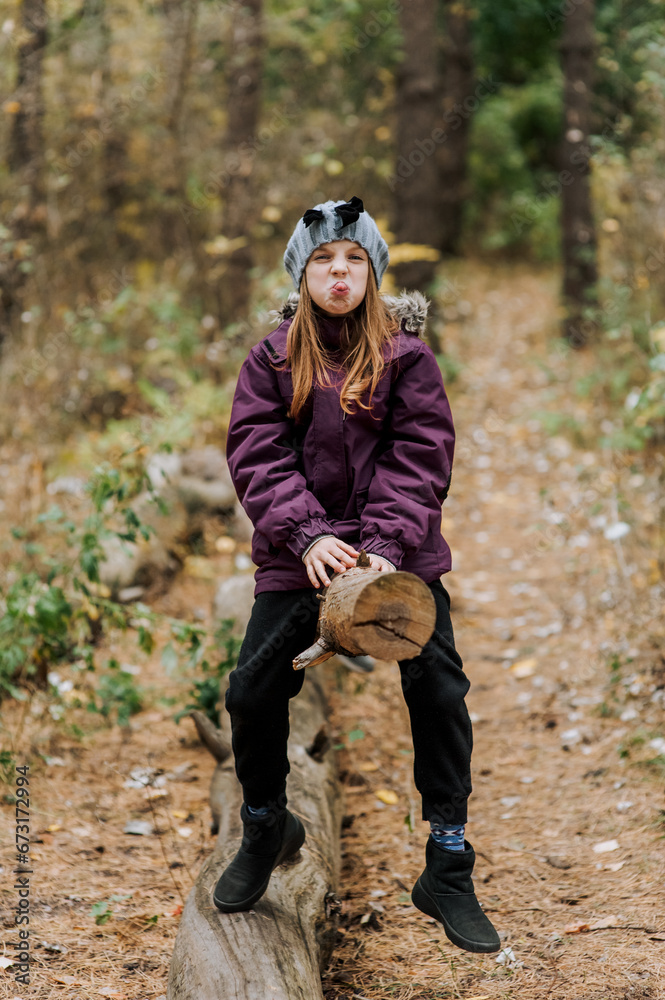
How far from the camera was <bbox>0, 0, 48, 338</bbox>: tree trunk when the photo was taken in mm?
7434

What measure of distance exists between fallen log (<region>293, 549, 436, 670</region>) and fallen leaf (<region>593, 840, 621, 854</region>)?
150 centimetres

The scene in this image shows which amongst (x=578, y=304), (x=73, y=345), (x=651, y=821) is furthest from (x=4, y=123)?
(x=651, y=821)

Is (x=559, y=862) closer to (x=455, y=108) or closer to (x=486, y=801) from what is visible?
(x=486, y=801)

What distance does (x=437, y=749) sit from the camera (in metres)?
2.56

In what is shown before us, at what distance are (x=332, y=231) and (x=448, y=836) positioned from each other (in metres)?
1.82

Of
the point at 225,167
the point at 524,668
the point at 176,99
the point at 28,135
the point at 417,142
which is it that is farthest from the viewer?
the point at 176,99

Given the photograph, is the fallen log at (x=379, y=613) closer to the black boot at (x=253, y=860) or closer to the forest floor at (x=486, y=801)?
the black boot at (x=253, y=860)

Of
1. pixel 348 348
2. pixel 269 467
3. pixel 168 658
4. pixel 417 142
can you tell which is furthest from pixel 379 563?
pixel 417 142

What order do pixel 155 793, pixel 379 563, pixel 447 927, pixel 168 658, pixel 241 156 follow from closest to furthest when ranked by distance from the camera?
pixel 379 563 → pixel 447 927 → pixel 155 793 → pixel 168 658 → pixel 241 156

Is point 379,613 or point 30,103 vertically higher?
point 30,103

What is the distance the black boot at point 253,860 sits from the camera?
8.31 ft

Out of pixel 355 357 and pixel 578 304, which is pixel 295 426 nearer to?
pixel 355 357

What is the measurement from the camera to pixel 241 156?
8.34 metres

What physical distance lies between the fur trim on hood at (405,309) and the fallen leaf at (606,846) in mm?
2011
